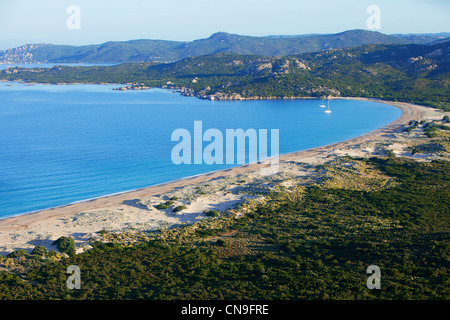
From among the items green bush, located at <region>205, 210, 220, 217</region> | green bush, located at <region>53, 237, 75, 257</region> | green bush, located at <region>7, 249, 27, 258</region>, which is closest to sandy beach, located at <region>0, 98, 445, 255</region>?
green bush, located at <region>205, 210, 220, 217</region>

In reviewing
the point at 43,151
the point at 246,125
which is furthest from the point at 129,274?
the point at 246,125

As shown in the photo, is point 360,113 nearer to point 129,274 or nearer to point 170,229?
point 170,229

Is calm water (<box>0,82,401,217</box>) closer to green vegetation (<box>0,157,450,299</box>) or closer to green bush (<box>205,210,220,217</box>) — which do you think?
green bush (<box>205,210,220,217</box>)

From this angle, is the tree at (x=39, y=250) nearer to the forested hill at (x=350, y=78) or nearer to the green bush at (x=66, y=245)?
the green bush at (x=66, y=245)

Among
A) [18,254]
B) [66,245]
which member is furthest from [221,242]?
[18,254]

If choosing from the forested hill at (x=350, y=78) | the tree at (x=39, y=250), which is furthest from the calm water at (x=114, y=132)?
the forested hill at (x=350, y=78)

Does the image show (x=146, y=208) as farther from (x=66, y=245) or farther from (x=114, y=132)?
(x=114, y=132)
